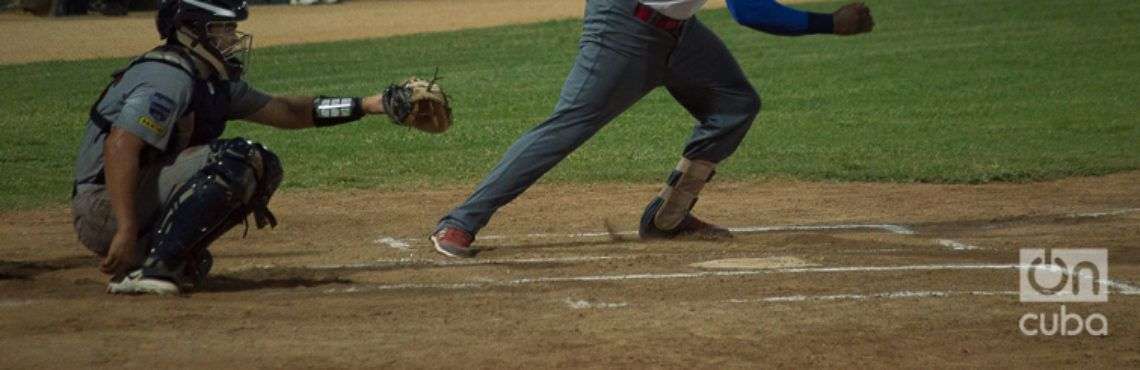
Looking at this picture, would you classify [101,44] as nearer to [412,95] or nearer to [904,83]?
[904,83]

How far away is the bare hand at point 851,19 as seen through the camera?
6.92 meters

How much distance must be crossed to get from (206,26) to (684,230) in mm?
2464

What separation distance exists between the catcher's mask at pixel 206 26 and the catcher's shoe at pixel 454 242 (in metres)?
1.27

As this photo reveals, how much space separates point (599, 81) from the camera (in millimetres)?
7039

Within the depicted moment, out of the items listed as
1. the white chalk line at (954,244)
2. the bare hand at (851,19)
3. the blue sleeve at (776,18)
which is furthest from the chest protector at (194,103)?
the white chalk line at (954,244)

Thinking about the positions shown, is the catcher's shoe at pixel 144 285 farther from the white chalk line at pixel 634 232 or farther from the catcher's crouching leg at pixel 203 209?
the white chalk line at pixel 634 232

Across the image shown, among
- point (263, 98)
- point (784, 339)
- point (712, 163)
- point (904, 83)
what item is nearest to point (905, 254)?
point (712, 163)

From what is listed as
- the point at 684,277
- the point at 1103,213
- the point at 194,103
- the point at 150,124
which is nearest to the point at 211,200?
the point at 150,124

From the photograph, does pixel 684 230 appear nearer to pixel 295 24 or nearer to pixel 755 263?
pixel 755 263

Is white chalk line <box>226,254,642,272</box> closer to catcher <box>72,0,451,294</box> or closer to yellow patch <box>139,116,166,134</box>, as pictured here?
catcher <box>72,0,451,294</box>

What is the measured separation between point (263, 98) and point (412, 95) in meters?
0.63

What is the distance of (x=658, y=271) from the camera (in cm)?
666

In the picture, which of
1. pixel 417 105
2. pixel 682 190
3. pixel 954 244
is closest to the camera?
pixel 417 105

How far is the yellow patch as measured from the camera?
19.0ft
